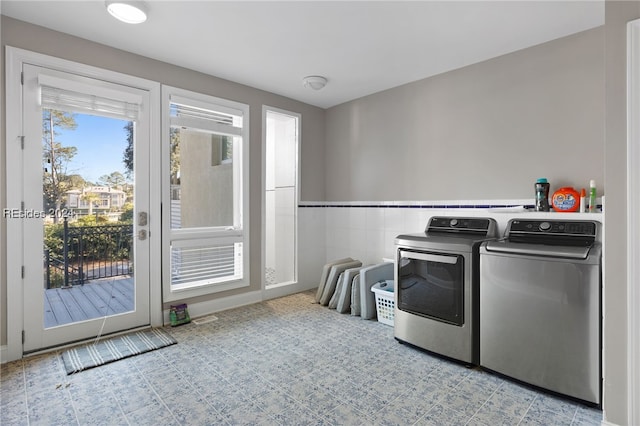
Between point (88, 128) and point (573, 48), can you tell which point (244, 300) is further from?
point (573, 48)

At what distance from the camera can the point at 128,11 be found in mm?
2178

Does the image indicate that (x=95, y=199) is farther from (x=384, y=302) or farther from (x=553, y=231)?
(x=553, y=231)

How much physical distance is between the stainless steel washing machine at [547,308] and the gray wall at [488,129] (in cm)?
65

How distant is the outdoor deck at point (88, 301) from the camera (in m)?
2.53

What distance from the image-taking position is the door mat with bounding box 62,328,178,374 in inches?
91.3

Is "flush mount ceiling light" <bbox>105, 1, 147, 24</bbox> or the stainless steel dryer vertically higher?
"flush mount ceiling light" <bbox>105, 1, 147, 24</bbox>

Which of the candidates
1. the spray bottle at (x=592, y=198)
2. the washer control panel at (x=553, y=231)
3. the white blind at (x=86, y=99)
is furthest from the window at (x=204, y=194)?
the spray bottle at (x=592, y=198)

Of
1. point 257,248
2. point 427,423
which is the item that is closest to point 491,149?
point 427,423

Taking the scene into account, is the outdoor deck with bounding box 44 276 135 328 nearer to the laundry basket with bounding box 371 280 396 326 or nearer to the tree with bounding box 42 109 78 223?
the tree with bounding box 42 109 78 223

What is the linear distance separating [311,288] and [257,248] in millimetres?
1046

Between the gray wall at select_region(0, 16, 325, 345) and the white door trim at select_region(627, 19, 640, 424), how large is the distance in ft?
10.0

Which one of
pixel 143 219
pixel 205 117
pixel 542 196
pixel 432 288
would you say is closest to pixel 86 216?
pixel 143 219

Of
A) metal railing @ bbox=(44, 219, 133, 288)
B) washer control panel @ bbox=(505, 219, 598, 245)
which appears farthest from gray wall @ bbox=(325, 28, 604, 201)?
metal railing @ bbox=(44, 219, 133, 288)

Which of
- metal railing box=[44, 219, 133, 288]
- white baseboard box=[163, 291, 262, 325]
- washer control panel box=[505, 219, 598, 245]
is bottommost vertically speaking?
white baseboard box=[163, 291, 262, 325]
